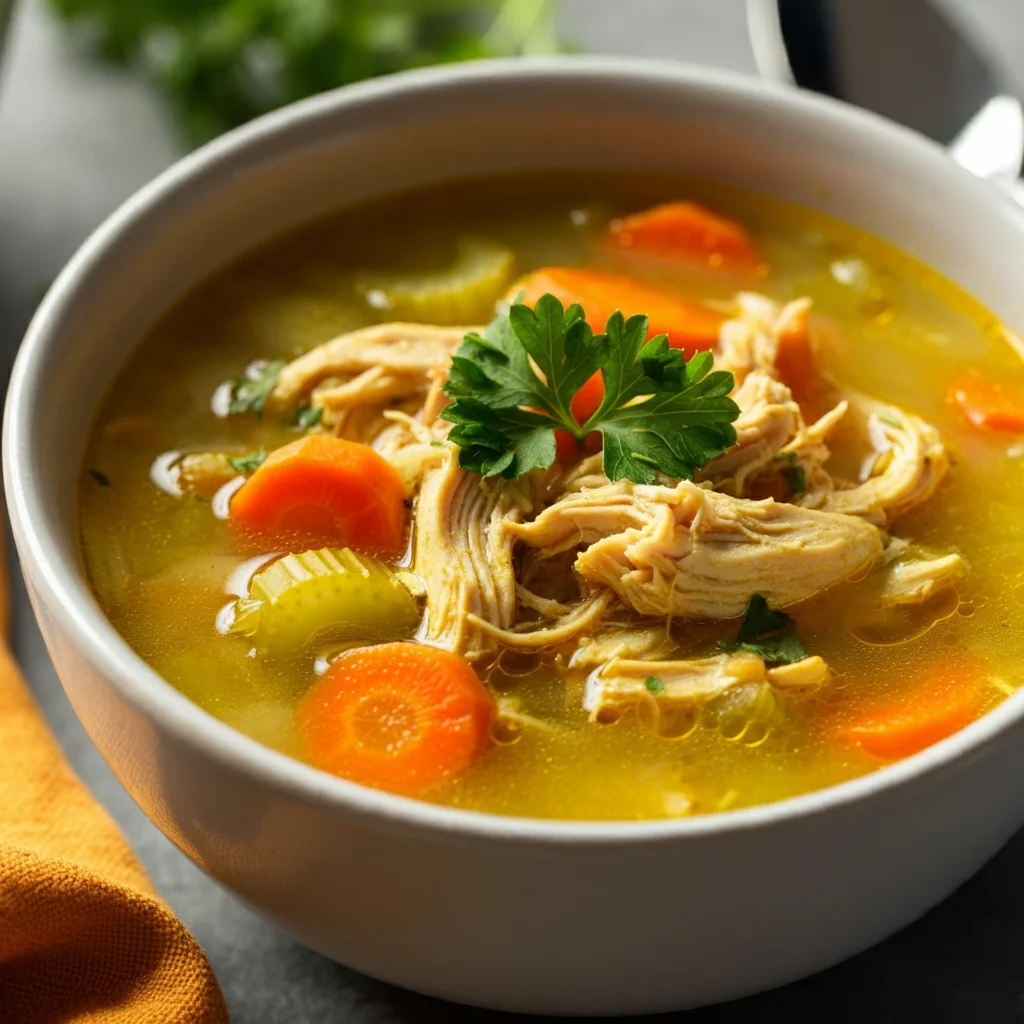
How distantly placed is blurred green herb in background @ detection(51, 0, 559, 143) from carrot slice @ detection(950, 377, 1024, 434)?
1.70 meters

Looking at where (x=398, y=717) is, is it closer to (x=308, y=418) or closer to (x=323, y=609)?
(x=323, y=609)

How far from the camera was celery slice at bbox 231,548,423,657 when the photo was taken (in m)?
2.22

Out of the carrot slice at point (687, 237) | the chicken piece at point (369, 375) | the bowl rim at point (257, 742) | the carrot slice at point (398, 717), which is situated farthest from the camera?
the carrot slice at point (687, 237)

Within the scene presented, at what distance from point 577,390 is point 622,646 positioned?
43 cm

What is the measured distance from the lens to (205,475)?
8.18 feet

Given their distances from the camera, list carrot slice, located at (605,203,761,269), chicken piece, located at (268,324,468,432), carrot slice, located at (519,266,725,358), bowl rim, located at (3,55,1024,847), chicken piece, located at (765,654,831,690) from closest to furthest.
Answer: bowl rim, located at (3,55,1024,847), chicken piece, located at (765,654,831,690), chicken piece, located at (268,324,468,432), carrot slice, located at (519,266,725,358), carrot slice, located at (605,203,761,269)

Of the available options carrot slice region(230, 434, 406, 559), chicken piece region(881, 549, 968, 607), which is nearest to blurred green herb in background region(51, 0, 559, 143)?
carrot slice region(230, 434, 406, 559)

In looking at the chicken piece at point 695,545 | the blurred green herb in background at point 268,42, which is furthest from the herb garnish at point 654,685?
the blurred green herb in background at point 268,42

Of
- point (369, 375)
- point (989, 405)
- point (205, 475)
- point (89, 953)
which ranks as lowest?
point (89, 953)

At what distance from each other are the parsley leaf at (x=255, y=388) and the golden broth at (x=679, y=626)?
0.09 ft

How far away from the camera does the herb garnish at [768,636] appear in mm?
2215

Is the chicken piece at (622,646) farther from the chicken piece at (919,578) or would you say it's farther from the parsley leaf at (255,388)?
the parsley leaf at (255,388)

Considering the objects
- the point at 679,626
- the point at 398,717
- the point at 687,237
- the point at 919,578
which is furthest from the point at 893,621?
the point at 687,237

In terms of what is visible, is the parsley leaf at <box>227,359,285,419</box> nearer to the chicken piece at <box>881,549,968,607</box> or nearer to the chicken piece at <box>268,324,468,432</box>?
the chicken piece at <box>268,324,468,432</box>
